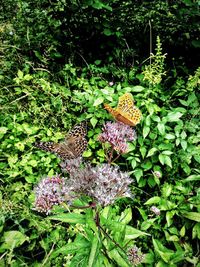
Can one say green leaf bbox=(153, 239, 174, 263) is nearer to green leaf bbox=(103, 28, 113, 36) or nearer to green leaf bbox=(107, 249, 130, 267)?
green leaf bbox=(107, 249, 130, 267)

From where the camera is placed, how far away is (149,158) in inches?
95.4

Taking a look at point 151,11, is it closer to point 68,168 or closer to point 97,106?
point 97,106

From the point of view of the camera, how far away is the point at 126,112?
2.07 meters

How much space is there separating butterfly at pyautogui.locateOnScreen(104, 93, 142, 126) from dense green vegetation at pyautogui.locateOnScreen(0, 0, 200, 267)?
27cm

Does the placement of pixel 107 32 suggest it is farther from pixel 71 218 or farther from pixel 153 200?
pixel 71 218

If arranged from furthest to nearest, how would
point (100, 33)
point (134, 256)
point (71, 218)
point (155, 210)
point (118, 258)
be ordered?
point (100, 33) < point (155, 210) < point (134, 256) < point (118, 258) < point (71, 218)

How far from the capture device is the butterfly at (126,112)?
1.96 m

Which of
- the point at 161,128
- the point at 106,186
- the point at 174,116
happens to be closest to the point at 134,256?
the point at 106,186

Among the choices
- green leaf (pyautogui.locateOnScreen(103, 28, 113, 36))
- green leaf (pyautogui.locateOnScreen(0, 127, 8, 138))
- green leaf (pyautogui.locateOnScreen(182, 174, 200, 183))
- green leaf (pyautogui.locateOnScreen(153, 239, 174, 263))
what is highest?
green leaf (pyautogui.locateOnScreen(103, 28, 113, 36))

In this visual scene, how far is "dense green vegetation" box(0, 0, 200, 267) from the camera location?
7.13 feet

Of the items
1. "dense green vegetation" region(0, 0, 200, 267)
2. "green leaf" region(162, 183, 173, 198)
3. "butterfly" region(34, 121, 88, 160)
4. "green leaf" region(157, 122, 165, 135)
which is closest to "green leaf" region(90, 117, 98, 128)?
"dense green vegetation" region(0, 0, 200, 267)

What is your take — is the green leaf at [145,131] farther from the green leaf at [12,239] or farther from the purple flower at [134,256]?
the green leaf at [12,239]

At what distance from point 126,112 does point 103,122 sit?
390 millimetres

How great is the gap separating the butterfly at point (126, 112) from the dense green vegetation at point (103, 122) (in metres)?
0.27
